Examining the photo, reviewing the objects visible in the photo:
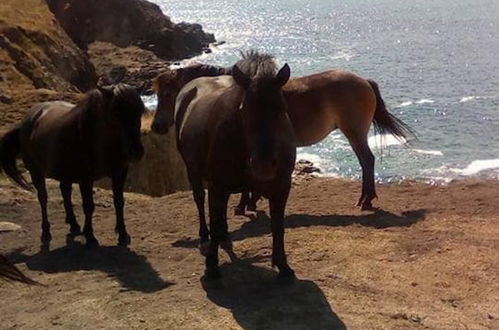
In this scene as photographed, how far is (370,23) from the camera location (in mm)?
82000

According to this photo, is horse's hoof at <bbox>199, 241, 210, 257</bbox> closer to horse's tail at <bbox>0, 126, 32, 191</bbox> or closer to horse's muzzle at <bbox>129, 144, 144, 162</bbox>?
horse's muzzle at <bbox>129, 144, 144, 162</bbox>

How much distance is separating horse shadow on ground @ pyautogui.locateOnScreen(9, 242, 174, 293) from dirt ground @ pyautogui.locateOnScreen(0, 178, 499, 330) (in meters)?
0.02

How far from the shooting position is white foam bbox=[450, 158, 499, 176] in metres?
24.2

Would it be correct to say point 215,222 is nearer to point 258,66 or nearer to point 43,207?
point 258,66

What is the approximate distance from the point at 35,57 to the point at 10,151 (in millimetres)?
15201

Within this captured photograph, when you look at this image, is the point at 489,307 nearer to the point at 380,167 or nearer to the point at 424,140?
the point at 380,167

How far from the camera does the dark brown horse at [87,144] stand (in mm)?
8422

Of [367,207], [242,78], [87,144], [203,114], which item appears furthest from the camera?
[367,207]

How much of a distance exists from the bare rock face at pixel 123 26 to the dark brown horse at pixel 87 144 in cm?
5020

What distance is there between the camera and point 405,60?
52.2m

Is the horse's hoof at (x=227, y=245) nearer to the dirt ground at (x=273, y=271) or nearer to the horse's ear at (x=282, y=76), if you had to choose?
the dirt ground at (x=273, y=271)

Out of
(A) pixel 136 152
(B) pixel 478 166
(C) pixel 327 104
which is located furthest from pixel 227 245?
(B) pixel 478 166

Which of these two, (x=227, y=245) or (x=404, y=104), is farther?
(x=404, y=104)

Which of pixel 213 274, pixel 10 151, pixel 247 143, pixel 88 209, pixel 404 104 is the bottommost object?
pixel 404 104
